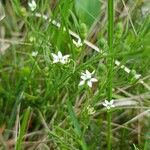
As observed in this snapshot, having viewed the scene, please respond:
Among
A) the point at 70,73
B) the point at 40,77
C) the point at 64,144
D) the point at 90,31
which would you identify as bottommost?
the point at 64,144

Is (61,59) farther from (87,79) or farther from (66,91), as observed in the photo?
(66,91)

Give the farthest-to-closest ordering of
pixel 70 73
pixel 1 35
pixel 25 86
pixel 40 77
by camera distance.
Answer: pixel 1 35 < pixel 40 77 < pixel 25 86 < pixel 70 73

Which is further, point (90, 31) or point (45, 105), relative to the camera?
point (90, 31)

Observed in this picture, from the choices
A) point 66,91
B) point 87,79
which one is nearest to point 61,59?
point 87,79

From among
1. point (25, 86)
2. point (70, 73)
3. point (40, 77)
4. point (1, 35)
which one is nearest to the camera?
point (70, 73)

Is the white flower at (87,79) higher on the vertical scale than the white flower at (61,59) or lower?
lower

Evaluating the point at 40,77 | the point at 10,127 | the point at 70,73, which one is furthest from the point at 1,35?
the point at 70,73

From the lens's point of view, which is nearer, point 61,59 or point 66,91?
point 61,59

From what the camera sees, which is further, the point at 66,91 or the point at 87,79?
the point at 66,91

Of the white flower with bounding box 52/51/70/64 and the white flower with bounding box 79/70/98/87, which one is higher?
the white flower with bounding box 52/51/70/64

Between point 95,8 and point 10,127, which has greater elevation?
point 95,8

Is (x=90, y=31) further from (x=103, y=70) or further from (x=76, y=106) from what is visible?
(x=103, y=70)
